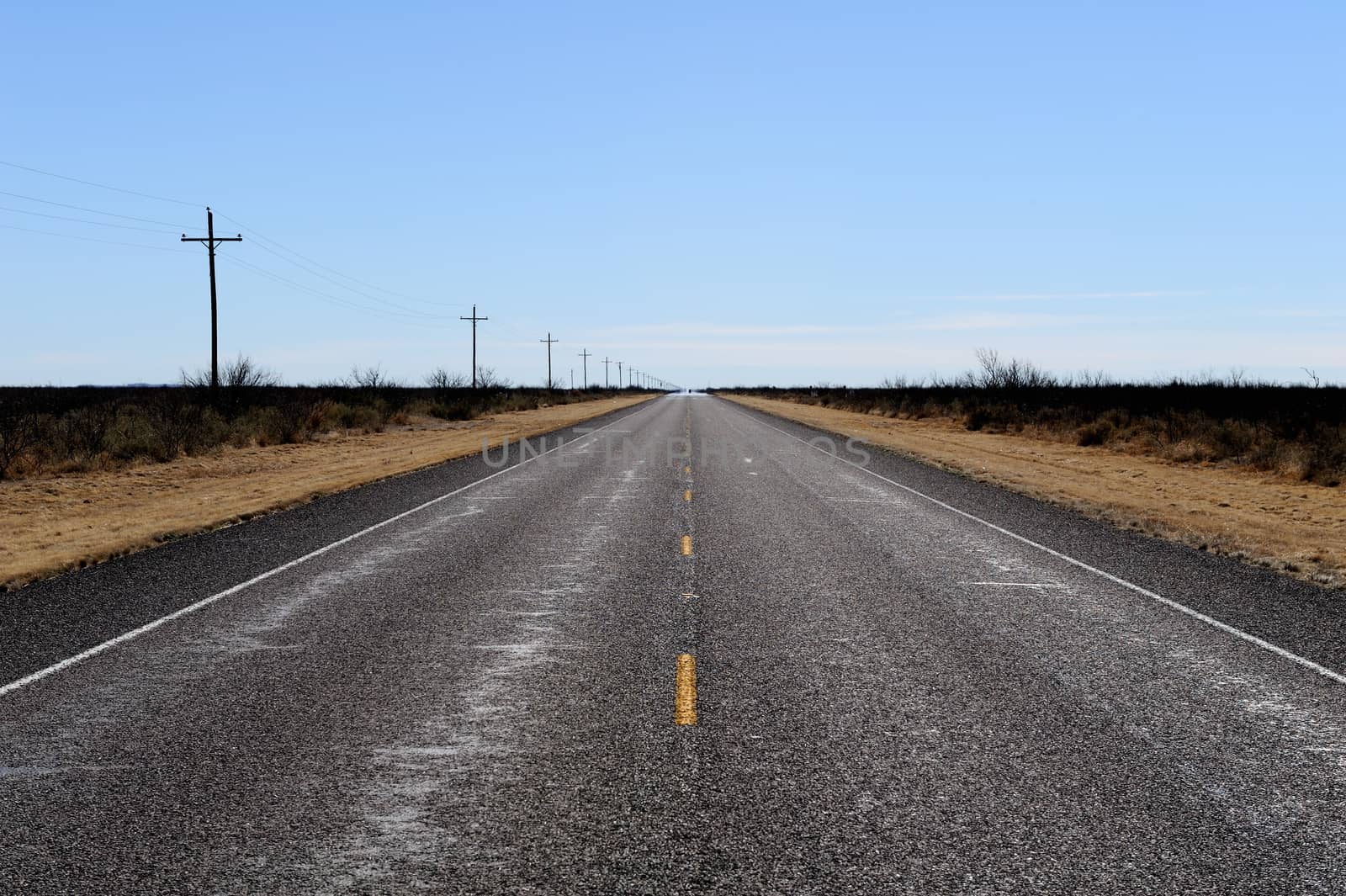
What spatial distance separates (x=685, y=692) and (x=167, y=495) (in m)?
16.7

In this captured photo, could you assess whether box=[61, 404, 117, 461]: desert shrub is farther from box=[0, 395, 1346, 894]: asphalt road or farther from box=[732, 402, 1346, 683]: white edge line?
box=[732, 402, 1346, 683]: white edge line

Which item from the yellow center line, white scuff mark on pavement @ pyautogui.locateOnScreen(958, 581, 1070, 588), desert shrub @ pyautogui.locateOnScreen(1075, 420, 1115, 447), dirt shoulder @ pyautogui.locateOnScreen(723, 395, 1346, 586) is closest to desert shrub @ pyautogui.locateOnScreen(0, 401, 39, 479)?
the yellow center line

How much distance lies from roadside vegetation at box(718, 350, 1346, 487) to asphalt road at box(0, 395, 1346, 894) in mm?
15838

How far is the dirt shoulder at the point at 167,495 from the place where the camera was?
13.4 m

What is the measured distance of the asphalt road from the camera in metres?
4.24

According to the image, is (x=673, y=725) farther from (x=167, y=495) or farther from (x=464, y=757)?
(x=167, y=495)

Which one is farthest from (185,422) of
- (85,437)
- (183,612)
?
(183,612)

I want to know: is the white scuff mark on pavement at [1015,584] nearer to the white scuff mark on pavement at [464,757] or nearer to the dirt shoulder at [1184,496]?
the dirt shoulder at [1184,496]

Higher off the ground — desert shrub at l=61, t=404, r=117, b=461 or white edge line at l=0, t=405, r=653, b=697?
desert shrub at l=61, t=404, r=117, b=461

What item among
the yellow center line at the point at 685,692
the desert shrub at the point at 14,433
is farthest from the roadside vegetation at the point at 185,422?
the yellow center line at the point at 685,692

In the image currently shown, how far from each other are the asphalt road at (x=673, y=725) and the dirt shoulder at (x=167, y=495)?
1.91m

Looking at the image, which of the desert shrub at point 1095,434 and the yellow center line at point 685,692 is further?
the desert shrub at point 1095,434

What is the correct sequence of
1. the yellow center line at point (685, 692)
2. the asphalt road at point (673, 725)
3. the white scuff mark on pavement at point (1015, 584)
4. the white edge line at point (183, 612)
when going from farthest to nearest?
1. the white scuff mark on pavement at point (1015, 584)
2. the white edge line at point (183, 612)
3. the yellow center line at point (685, 692)
4. the asphalt road at point (673, 725)

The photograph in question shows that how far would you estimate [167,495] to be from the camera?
20312 millimetres
